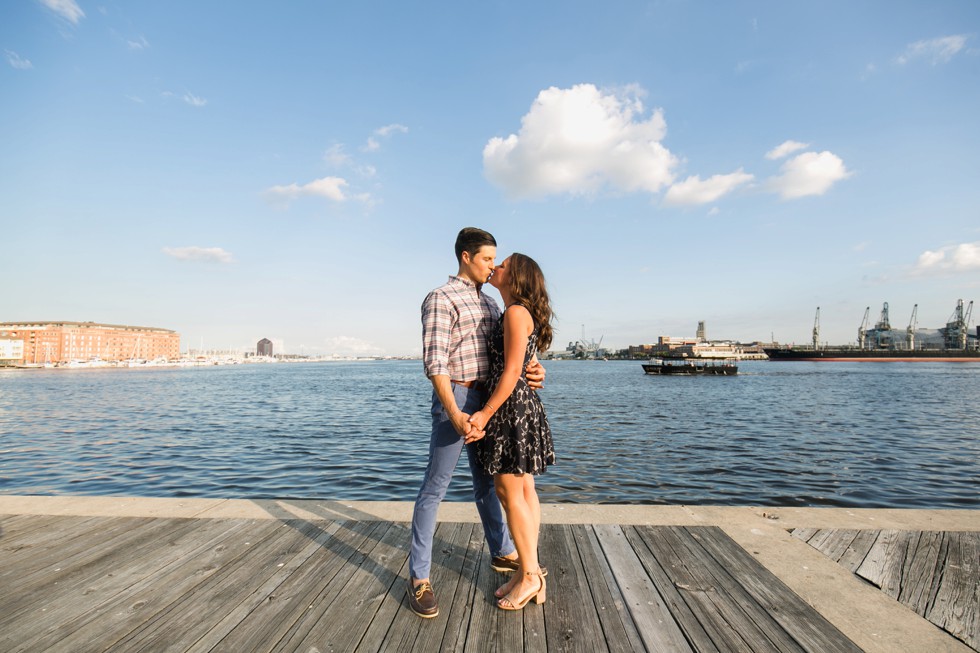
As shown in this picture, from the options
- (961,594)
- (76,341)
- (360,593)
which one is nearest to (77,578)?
(360,593)

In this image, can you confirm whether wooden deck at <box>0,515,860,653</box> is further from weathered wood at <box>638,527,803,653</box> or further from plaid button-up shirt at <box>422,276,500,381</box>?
plaid button-up shirt at <box>422,276,500,381</box>

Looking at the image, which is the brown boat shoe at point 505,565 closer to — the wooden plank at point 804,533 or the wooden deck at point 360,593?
the wooden deck at point 360,593

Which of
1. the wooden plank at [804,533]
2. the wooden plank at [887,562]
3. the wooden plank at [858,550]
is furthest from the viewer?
the wooden plank at [804,533]

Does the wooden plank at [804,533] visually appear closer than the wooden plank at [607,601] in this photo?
No

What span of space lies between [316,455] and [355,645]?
10012 mm

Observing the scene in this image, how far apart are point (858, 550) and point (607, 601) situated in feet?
6.62

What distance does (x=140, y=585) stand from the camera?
263 centimetres

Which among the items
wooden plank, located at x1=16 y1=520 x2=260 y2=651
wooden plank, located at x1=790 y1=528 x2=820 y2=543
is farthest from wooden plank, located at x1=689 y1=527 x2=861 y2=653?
wooden plank, located at x1=16 y1=520 x2=260 y2=651

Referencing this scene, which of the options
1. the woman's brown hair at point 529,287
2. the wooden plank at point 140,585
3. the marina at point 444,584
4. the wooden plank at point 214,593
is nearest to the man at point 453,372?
the woman's brown hair at point 529,287

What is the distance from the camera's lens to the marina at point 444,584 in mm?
2152

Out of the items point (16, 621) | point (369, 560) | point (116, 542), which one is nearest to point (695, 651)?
point (369, 560)

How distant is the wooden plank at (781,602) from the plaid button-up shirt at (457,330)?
1.87 meters

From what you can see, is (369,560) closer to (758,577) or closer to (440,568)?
(440,568)

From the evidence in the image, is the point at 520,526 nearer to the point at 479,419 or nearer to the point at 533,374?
the point at 479,419
